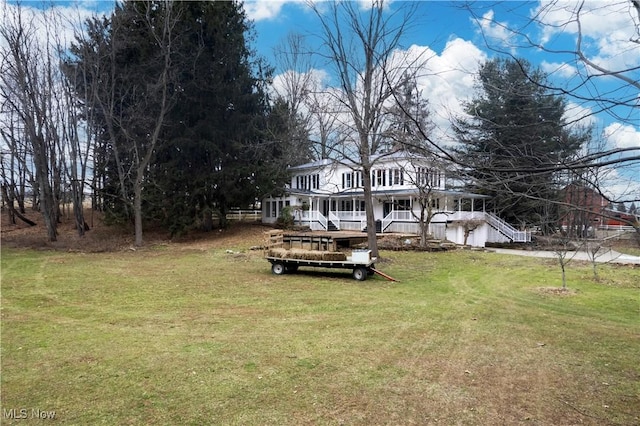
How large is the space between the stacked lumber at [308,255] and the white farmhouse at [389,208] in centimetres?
958

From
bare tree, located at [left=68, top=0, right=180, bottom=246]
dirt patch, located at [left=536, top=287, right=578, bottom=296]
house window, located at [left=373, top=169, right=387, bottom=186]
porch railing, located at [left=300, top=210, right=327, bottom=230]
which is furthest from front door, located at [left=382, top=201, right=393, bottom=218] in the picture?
dirt patch, located at [left=536, top=287, right=578, bottom=296]

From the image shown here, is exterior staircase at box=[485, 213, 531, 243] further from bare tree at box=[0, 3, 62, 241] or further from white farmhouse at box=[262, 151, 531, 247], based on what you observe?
bare tree at box=[0, 3, 62, 241]

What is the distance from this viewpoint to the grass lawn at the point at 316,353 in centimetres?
377

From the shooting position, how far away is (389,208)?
29.8 m

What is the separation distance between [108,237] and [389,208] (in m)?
19.4

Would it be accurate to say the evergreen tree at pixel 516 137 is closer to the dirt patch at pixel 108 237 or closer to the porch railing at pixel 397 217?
the dirt patch at pixel 108 237

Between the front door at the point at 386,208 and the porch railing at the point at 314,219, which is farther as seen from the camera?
the front door at the point at 386,208

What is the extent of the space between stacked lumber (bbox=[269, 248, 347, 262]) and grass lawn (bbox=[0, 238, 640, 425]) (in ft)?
3.36

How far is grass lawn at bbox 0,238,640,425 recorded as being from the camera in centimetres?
377

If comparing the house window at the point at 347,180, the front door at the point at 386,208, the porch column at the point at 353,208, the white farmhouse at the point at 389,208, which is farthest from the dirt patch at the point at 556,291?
the house window at the point at 347,180

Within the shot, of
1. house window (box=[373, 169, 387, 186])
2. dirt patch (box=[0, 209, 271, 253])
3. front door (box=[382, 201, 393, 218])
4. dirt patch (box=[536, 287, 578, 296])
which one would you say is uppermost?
house window (box=[373, 169, 387, 186])

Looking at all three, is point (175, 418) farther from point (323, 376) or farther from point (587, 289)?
point (587, 289)

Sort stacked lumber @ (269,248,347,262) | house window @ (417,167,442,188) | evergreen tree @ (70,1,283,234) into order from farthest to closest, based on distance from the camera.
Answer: evergreen tree @ (70,1,283,234) < stacked lumber @ (269,248,347,262) < house window @ (417,167,442,188)

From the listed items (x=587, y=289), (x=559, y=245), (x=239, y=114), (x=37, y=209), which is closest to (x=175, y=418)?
(x=587, y=289)
